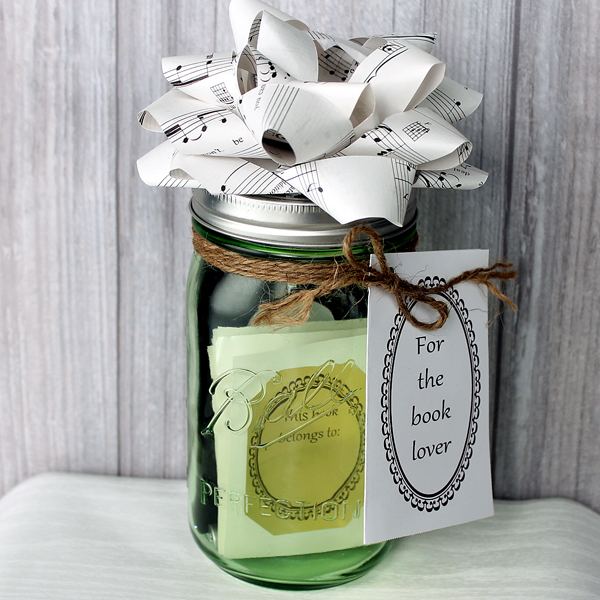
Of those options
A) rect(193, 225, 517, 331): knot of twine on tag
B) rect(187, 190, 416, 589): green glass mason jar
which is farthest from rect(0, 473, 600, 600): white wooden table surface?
rect(193, 225, 517, 331): knot of twine on tag

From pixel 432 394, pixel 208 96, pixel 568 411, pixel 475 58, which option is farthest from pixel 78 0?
pixel 568 411

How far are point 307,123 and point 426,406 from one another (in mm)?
220

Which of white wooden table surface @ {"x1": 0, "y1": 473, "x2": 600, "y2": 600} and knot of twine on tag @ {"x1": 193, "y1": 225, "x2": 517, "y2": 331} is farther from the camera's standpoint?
white wooden table surface @ {"x1": 0, "y1": 473, "x2": 600, "y2": 600}

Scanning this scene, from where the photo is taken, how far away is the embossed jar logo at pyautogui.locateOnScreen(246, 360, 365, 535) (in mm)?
500

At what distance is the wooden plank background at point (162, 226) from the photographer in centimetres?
59

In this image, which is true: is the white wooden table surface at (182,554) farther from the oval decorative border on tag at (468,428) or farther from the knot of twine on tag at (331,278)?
the knot of twine on tag at (331,278)

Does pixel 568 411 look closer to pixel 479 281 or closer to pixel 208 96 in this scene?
pixel 479 281

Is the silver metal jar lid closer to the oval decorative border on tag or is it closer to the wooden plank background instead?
the oval decorative border on tag

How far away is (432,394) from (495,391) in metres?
0.22

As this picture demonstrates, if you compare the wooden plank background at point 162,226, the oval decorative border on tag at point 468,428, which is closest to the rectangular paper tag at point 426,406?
the oval decorative border on tag at point 468,428

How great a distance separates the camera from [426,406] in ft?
1.59

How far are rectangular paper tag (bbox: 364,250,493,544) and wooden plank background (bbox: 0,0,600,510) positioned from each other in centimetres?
16

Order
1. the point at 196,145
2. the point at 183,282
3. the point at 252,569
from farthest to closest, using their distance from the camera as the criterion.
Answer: the point at 183,282 → the point at 252,569 → the point at 196,145

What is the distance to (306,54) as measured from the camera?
0.44 m
